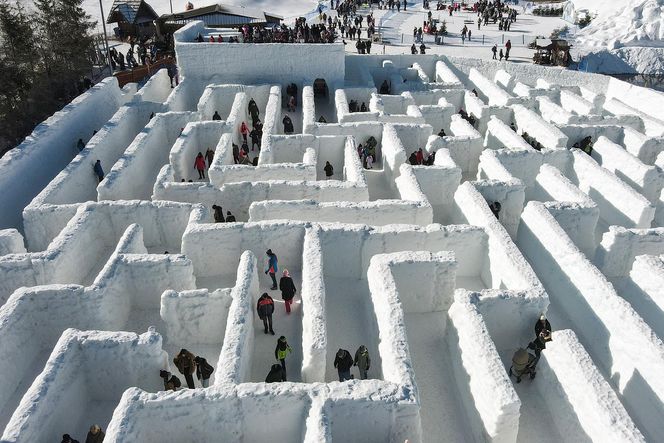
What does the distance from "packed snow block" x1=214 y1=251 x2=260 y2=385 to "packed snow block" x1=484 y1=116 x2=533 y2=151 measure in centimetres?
1038

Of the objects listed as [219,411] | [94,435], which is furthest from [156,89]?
[219,411]

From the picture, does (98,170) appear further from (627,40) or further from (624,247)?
(627,40)

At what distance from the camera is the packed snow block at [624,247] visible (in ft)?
41.4

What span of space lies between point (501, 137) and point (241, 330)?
511 inches

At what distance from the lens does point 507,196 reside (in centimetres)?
1443

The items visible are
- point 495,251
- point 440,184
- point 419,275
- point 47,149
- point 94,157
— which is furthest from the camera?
point 47,149

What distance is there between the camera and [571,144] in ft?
61.3

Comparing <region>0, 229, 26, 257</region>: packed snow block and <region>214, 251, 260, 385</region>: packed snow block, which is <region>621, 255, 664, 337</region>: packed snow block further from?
<region>0, 229, 26, 257</region>: packed snow block

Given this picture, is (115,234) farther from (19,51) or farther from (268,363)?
(19,51)

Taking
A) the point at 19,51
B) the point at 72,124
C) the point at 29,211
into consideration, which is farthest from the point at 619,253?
the point at 19,51

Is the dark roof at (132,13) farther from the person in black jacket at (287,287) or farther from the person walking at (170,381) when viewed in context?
the person walking at (170,381)

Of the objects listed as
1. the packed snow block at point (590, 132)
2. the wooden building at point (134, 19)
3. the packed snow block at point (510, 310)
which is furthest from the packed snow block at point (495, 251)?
the wooden building at point (134, 19)

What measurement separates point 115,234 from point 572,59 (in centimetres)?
2557

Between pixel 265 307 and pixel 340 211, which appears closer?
pixel 265 307
